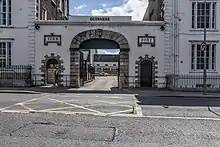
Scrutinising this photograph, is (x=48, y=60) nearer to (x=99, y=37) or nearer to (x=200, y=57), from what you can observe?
(x=99, y=37)

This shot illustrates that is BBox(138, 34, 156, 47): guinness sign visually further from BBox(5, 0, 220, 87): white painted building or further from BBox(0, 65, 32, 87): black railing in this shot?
BBox(0, 65, 32, 87): black railing

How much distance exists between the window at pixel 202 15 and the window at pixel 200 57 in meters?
1.82

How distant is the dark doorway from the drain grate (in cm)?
2085

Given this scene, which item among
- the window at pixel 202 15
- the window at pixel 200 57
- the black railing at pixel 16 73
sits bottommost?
the black railing at pixel 16 73

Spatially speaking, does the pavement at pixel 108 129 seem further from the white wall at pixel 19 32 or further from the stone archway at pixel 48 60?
the white wall at pixel 19 32

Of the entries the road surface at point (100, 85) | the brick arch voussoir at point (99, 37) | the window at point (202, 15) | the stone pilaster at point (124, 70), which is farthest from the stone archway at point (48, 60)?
the window at point (202, 15)

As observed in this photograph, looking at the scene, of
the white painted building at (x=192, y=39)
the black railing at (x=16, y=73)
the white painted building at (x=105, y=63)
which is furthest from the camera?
the white painted building at (x=105, y=63)

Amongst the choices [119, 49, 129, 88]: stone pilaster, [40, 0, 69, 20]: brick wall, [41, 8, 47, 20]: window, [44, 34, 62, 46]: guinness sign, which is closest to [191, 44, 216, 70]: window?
[119, 49, 129, 88]: stone pilaster

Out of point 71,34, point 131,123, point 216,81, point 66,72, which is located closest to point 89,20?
point 71,34

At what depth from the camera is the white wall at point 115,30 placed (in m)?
29.7

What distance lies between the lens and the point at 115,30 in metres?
30.0

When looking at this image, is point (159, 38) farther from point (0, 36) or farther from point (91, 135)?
point (91, 135)

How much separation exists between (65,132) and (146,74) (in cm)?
2203

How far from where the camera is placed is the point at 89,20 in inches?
1184
